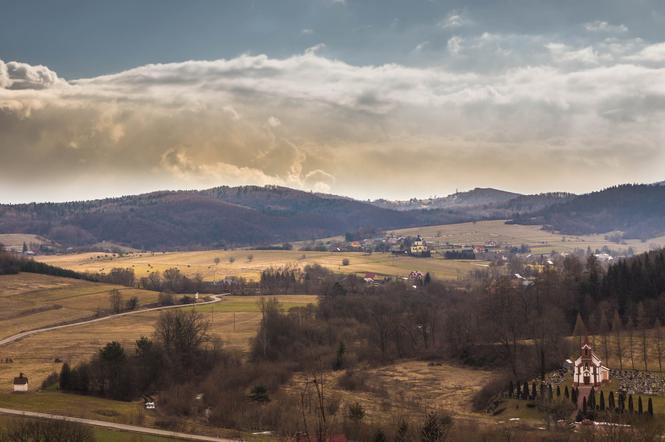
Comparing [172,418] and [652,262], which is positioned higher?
[652,262]

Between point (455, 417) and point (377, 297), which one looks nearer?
point (455, 417)

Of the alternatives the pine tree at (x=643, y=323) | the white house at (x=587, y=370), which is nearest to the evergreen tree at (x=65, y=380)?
the white house at (x=587, y=370)

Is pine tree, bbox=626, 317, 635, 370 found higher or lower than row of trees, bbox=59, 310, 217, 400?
higher

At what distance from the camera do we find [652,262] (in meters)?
120

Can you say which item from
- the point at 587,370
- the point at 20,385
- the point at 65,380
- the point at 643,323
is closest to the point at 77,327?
the point at 65,380

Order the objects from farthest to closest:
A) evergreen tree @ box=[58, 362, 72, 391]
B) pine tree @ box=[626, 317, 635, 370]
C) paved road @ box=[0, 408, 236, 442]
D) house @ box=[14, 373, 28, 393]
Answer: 1. evergreen tree @ box=[58, 362, 72, 391]
2. pine tree @ box=[626, 317, 635, 370]
3. house @ box=[14, 373, 28, 393]
4. paved road @ box=[0, 408, 236, 442]

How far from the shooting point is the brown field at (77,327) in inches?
3794

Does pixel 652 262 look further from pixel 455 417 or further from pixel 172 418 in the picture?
pixel 172 418

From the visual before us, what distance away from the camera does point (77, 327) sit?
125 metres

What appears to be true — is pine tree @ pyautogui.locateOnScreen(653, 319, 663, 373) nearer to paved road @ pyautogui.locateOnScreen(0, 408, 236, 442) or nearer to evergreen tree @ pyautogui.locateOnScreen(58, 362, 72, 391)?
paved road @ pyautogui.locateOnScreen(0, 408, 236, 442)

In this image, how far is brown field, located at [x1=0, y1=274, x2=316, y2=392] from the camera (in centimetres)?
9638

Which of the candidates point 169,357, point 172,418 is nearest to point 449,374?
point 169,357

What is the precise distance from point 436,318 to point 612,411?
62.8 meters

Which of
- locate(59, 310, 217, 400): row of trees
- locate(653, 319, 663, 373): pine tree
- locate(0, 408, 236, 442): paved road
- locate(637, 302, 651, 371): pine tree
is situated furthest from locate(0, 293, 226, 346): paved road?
locate(653, 319, 663, 373): pine tree
